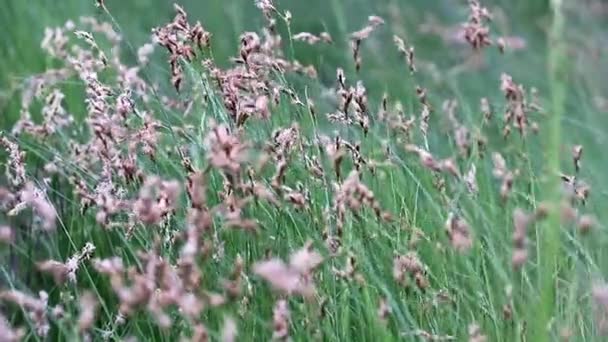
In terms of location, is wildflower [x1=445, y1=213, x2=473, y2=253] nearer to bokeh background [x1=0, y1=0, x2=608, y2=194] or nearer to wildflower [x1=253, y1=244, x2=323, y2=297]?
wildflower [x1=253, y1=244, x2=323, y2=297]

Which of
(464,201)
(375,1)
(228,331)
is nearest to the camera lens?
(228,331)

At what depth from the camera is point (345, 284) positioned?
2.29m

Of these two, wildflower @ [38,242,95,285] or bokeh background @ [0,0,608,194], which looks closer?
wildflower @ [38,242,95,285]

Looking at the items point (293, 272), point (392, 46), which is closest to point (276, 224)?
point (293, 272)

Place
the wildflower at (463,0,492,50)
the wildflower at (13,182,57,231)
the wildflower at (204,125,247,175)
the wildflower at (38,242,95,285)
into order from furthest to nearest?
the wildflower at (463,0,492,50) → the wildflower at (38,242,95,285) → the wildflower at (13,182,57,231) → the wildflower at (204,125,247,175)

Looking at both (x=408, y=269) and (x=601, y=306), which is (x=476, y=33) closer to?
(x=408, y=269)

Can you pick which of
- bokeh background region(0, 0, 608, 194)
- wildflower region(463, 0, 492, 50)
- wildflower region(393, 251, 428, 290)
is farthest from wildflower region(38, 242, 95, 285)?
bokeh background region(0, 0, 608, 194)

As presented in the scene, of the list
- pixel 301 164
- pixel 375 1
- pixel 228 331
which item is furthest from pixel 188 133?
pixel 375 1

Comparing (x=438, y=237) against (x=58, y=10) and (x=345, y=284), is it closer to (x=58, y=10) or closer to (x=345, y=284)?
(x=345, y=284)

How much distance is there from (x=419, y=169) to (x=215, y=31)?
2772 millimetres

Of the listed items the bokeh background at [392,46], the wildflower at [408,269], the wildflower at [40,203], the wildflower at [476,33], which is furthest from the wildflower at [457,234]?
the bokeh background at [392,46]

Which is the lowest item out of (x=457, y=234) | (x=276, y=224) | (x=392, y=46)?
(x=457, y=234)

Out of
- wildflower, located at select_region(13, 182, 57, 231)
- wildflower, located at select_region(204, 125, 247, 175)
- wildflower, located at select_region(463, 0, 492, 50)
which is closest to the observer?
wildflower, located at select_region(204, 125, 247, 175)

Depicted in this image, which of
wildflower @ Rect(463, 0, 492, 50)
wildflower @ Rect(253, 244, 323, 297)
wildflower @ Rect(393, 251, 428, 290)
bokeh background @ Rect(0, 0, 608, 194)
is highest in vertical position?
bokeh background @ Rect(0, 0, 608, 194)
